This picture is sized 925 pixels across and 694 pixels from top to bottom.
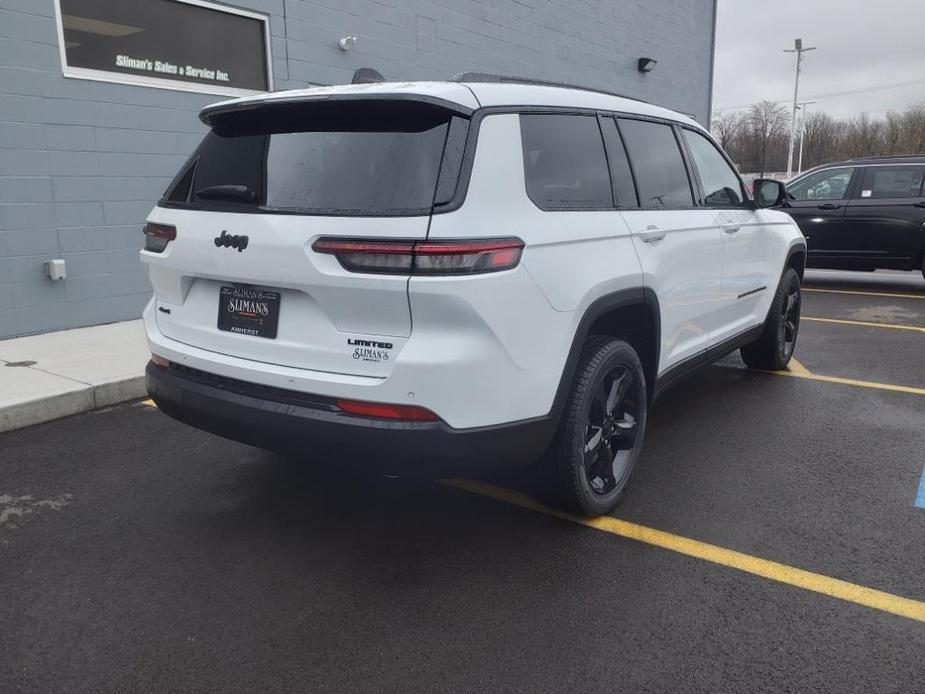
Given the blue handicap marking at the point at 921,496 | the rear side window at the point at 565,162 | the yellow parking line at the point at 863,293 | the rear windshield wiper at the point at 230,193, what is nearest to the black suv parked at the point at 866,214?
the yellow parking line at the point at 863,293

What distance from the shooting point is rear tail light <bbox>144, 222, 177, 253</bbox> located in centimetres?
330

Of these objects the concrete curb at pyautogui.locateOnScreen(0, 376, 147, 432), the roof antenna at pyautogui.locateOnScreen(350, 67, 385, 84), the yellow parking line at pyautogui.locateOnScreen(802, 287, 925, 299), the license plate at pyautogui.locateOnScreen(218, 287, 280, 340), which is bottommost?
the yellow parking line at pyautogui.locateOnScreen(802, 287, 925, 299)

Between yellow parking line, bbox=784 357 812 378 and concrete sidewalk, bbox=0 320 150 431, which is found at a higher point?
concrete sidewalk, bbox=0 320 150 431

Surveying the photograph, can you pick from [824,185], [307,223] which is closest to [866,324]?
[824,185]

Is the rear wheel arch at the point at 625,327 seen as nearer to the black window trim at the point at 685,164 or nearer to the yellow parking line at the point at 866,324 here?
the black window trim at the point at 685,164

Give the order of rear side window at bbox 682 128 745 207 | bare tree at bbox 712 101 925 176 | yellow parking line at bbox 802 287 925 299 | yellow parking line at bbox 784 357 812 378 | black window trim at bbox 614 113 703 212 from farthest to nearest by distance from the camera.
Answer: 1. bare tree at bbox 712 101 925 176
2. yellow parking line at bbox 802 287 925 299
3. yellow parking line at bbox 784 357 812 378
4. rear side window at bbox 682 128 745 207
5. black window trim at bbox 614 113 703 212

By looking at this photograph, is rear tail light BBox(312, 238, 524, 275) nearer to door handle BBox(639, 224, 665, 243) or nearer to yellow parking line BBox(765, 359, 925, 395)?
door handle BBox(639, 224, 665, 243)

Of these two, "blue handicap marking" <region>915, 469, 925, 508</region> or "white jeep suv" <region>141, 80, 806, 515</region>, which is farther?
"blue handicap marking" <region>915, 469, 925, 508</region>

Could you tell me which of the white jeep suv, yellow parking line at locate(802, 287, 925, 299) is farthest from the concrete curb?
yellow parking line at locate(802, 287, 925, 299)

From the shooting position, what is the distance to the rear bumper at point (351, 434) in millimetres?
2697

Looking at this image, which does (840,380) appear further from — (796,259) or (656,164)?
(656,164)

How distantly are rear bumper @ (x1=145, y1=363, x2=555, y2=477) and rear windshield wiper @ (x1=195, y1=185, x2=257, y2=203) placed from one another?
0.73 meters

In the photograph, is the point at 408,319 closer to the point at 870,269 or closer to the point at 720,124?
the point at 870,269

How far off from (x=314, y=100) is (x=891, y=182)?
10.8m
